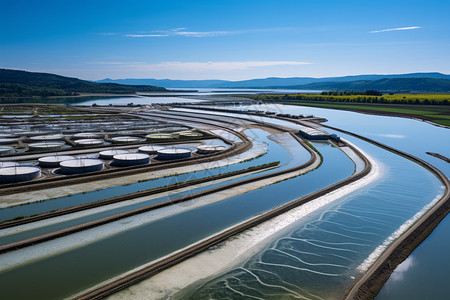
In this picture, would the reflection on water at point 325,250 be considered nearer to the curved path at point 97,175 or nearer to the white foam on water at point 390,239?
the white foam on water at point 390,239

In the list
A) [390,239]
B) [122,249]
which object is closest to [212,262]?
[122,249]

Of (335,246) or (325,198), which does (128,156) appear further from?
(335,246)

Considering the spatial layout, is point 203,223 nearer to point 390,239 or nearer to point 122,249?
point 122,249

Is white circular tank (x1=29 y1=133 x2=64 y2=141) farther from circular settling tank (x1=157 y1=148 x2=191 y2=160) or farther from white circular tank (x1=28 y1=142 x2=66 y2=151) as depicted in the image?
circular settling tank (x1=157 y1=148 x2=191 y2=160)

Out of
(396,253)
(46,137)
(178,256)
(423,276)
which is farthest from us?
(46,137)

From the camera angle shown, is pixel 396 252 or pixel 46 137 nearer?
pixel 396 252

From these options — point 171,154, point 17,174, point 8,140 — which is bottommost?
point 17,174

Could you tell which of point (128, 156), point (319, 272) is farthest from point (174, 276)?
point (128, 156)

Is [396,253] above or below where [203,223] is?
above
